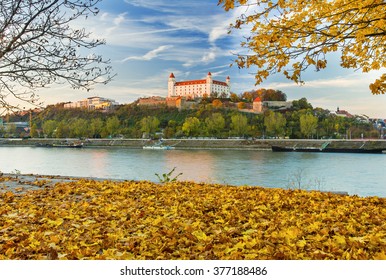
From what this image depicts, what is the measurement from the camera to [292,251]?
2900mm

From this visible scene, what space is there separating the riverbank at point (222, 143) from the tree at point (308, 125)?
5.75 m

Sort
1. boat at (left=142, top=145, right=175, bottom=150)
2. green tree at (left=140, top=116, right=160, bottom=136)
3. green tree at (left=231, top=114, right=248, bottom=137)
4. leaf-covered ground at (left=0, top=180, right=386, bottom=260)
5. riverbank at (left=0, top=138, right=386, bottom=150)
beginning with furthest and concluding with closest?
green tree at (left=140, top=116, right=160, bottom=136)
green tree at (left=231, top=114, right=248, bottom=137)
boat at (left=142, top=145, right=175, bottom=150)
riverbank at (left=0, top=138, right=386, bottom=150)
leaf-covered ground at (left=0, top=180, right=386, bottom=260)

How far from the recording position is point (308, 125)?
66.7 meters

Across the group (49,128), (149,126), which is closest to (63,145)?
(49,128)

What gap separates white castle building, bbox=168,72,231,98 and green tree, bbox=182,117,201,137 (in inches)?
345

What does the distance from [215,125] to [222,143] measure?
348 inches

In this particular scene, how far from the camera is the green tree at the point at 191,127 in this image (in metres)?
71.6

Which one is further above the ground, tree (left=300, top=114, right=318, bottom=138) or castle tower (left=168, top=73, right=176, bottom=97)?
castle tower (left=168, top=73, right=176, bottom=97)

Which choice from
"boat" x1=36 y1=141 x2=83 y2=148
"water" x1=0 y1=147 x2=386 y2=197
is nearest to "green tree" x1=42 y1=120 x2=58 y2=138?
"boat" x1=36 y1=141 x2=83 y2=148

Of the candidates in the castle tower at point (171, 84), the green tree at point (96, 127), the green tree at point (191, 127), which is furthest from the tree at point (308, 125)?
the green tree at point (96, 127)

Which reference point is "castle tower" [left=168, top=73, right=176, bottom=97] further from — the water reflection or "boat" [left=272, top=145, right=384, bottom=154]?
the water reflection

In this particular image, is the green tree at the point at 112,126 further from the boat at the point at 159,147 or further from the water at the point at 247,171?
the water at the point at 247,171

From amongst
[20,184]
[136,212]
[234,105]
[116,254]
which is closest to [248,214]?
[136,212]

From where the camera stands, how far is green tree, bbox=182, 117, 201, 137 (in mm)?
71562
